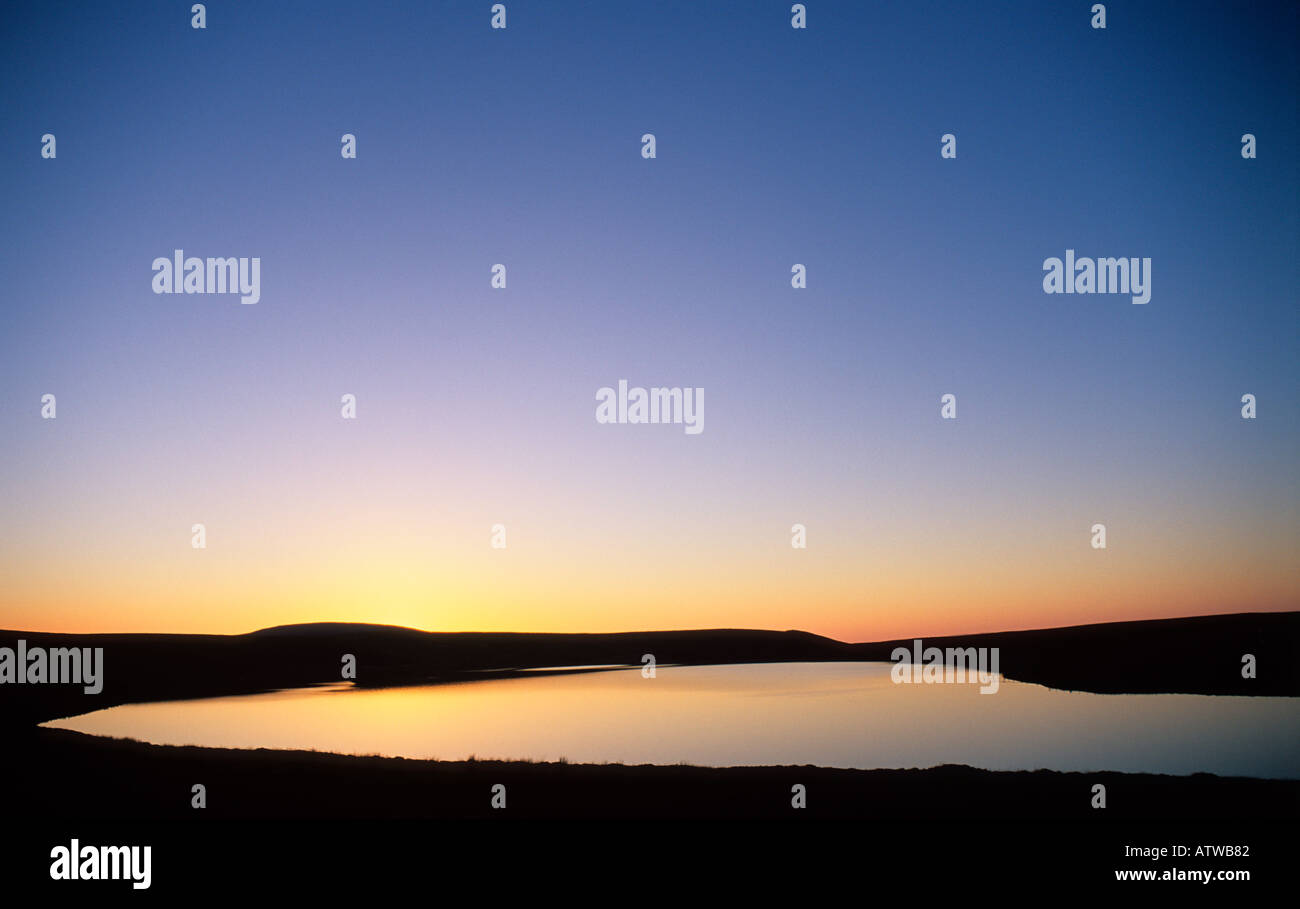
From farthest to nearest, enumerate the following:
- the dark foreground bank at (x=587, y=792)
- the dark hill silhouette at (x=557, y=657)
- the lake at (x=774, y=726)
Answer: the dark hill silhouette at (x=557, y=657)
the lake at (x=774, y=726)
the dark foreground bank at (x=587, y=792)

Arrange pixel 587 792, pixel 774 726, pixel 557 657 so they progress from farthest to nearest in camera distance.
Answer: pixel 557 657 → pixel 774 726 → pixel 587 792

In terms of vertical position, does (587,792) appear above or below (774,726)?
above

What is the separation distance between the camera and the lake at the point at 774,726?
77.5 ft

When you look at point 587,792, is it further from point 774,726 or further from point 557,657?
point 557,657

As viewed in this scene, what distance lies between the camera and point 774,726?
3050 centimetres

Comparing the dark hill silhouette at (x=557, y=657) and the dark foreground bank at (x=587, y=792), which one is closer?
the dark foreground bank at (x=587, y=792)

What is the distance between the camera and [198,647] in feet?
255

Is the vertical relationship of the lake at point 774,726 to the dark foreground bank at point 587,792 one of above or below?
below

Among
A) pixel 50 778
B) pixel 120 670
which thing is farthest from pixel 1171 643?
pixel 120 670

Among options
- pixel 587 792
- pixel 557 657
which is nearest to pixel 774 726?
pixel 587 792

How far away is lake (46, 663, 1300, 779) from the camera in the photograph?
23625 millimetres

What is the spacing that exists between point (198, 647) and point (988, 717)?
235ft

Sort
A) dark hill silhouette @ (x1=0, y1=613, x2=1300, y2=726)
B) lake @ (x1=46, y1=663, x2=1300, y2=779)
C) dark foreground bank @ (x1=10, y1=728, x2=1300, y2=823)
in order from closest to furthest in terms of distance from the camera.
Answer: dark foreground bank @ (x1=10, y1=728, x2=1300, y2=823)
lake @ (x1=46, y1=663, x2=1300, y2=779)
dark hill silhouette @ (x1=0, y1=613, x2=1300, y2=726)
